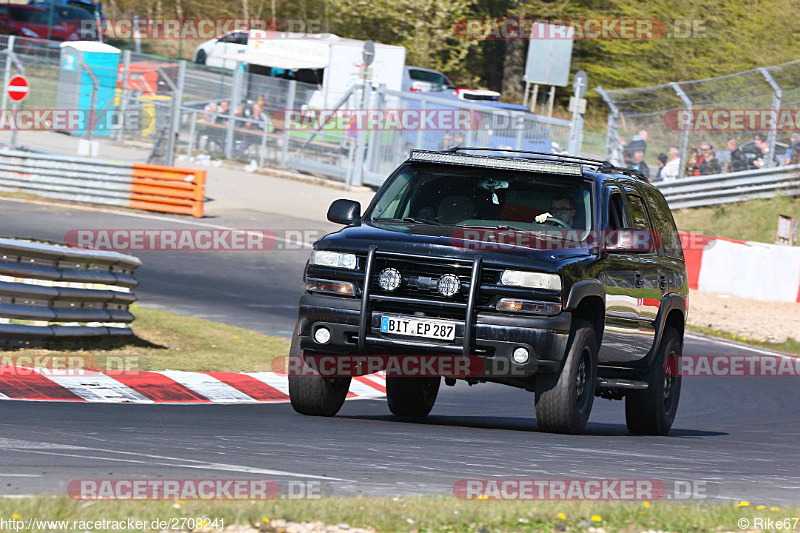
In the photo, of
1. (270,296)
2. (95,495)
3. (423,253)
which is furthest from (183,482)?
(270,296)

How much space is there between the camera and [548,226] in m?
8.95

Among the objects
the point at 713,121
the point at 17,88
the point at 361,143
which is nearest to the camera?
the point at 713,121

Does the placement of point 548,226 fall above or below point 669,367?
above

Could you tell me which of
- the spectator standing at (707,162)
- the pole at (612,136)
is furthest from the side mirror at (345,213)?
the pole at (612,136)

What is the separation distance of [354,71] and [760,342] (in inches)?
764

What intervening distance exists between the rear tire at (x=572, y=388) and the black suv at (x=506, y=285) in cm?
1

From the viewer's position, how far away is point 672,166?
2936 cm

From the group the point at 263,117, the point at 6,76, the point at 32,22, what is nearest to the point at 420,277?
the point at 263,117

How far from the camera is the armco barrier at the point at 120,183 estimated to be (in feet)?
82.4

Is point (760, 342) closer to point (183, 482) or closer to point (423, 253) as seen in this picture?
point (423, 253)

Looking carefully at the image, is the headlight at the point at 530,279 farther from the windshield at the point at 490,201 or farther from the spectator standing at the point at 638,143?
the spectator standing at the point at 638,143

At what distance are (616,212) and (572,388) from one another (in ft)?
5.70

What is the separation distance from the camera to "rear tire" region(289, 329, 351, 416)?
8.86 metres

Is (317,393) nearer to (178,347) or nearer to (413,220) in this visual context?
(413,220)
